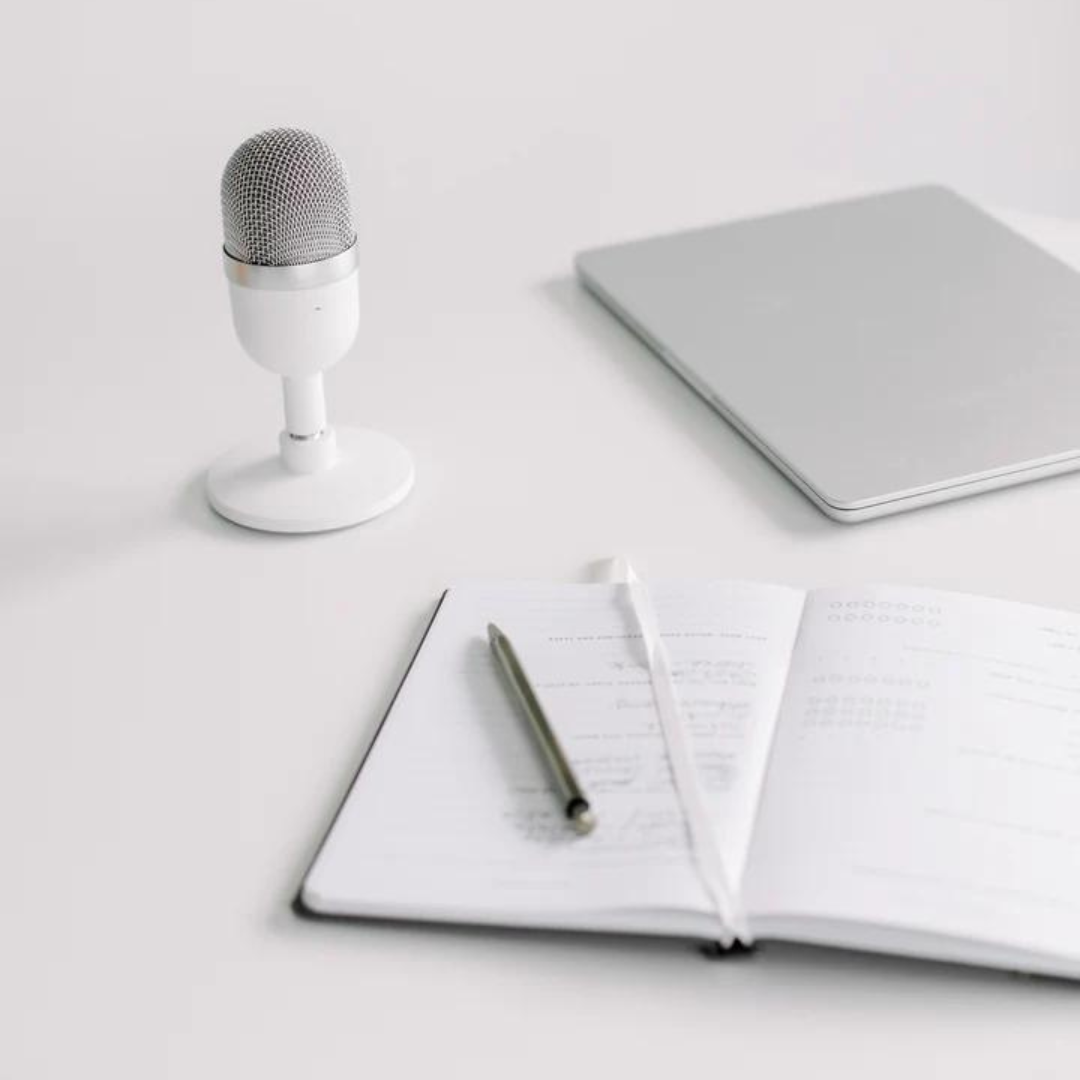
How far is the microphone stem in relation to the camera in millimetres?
1173

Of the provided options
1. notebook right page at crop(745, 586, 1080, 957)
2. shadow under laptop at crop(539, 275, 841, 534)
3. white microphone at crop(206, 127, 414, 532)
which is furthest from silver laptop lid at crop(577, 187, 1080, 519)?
white microphone at crop(206, 127, 414, 532)

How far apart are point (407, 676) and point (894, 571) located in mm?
338

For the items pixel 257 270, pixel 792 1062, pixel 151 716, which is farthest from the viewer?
pixel 257 270

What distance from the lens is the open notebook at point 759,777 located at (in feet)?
2.64

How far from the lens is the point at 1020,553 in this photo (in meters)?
1.13

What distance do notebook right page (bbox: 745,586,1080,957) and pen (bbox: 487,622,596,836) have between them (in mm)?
89

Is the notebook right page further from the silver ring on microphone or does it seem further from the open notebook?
the silver ring on microphone

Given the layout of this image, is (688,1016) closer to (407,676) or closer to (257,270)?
(407,676)

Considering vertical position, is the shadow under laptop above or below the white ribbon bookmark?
below

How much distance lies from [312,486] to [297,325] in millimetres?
124

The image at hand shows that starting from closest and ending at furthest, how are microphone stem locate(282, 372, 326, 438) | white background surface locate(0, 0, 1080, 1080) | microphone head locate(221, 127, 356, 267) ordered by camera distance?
1. white background surface locate(0, 0, 1080, 1080)
2. microphone head locate(221, 127, 356, 267)
3. microphone stem locate(282, 372, 326, 438)

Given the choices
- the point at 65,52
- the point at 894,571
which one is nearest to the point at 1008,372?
the point at 894,571

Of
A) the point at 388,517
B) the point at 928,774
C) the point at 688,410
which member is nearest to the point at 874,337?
A: the point at 688,410

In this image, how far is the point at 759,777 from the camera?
89cm
